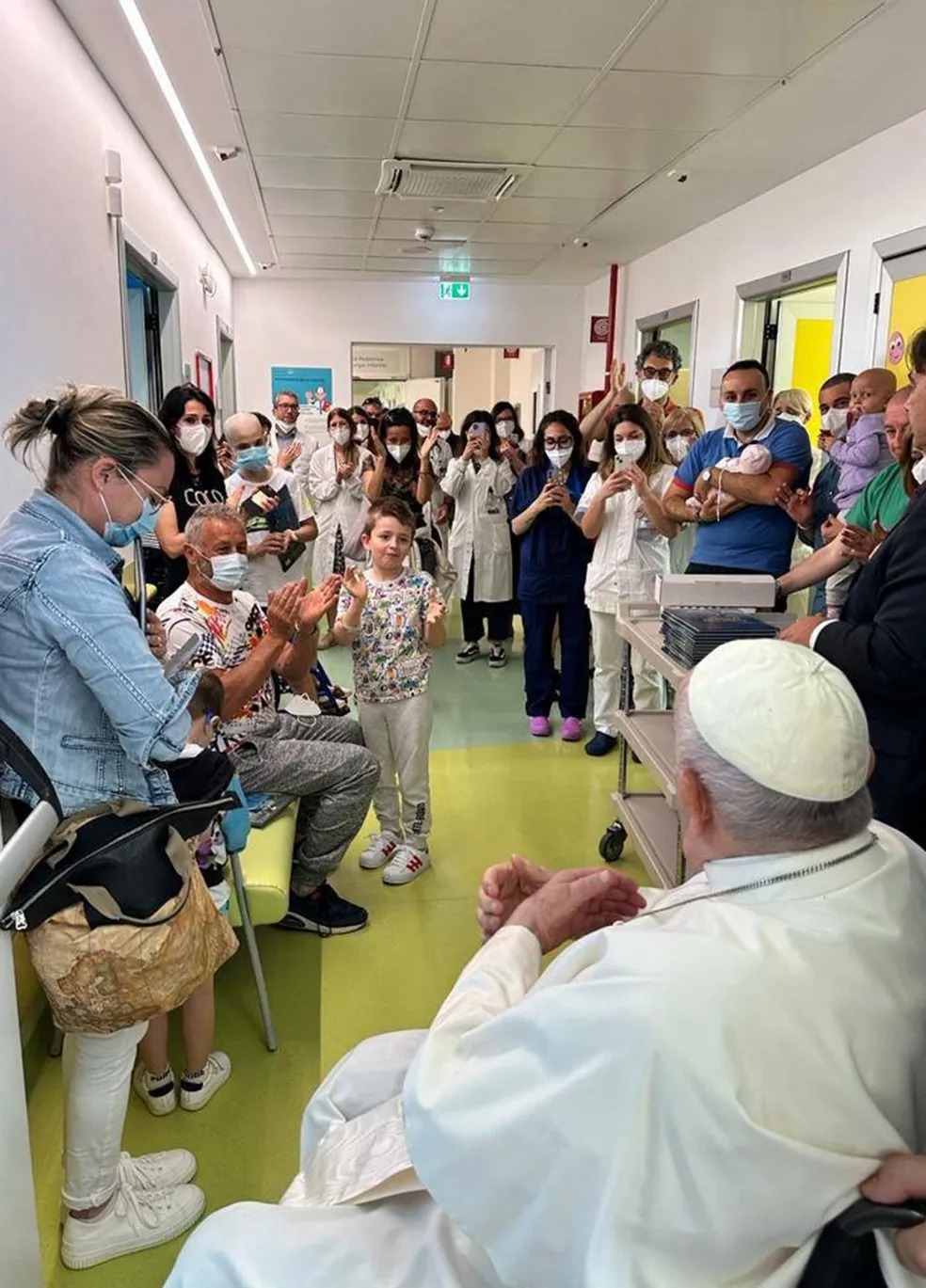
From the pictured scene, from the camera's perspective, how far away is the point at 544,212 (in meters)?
6.02

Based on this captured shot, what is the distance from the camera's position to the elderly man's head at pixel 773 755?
1016 mm

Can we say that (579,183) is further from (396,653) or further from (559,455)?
(396,653)

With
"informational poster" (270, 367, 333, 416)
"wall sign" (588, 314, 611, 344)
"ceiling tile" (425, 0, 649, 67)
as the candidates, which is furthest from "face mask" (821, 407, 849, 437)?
"informational poster" (270, 367, 333, 416)

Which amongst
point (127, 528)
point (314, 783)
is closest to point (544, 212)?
point (314, 783)

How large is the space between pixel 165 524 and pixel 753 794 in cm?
281

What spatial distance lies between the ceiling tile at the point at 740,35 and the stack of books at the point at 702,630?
2.04 meters

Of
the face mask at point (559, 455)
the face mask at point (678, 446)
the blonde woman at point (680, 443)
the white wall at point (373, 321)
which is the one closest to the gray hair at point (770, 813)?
the blonde woman at point (680, 443)

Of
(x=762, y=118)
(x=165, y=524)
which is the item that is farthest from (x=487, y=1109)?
(x=762, y=118)

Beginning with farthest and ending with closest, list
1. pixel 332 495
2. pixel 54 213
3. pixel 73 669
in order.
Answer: pixel 332 495
pixel 54 213
pixel 73 669

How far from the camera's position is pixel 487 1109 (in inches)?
38.9

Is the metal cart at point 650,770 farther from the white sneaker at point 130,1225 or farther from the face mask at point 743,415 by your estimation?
the white sneaker at point 130,1225

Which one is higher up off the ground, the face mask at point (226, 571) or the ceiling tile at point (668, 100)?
the ceiling tile at point (668, 100)

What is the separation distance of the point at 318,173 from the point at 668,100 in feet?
6.80

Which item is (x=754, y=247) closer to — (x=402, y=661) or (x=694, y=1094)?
(x=402, y=661)
